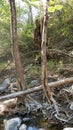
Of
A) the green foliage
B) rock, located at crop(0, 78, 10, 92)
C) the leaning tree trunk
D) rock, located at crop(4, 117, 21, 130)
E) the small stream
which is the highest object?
the leaning tree trunk

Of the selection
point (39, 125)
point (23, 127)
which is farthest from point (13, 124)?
point (39, 125)

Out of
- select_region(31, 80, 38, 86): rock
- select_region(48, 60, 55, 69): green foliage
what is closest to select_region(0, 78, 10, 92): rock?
select_region(31, 80, 38, 86): rock

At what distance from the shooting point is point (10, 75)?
A: 378 inches

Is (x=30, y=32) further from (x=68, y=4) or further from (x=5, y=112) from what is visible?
(x=5, y=112)

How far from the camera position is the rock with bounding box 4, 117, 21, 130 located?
18.5 feet

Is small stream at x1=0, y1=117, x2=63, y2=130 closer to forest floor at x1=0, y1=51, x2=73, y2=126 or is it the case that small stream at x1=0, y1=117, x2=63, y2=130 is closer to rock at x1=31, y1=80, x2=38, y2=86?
forest floor at x1=0, y1=51, x2=73, y2=126

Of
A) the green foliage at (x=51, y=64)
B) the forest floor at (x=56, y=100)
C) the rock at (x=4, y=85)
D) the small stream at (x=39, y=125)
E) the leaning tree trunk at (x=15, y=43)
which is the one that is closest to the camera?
the small stream at (x=39, y=125)

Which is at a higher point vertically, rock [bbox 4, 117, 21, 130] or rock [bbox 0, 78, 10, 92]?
rock [bbox 4, 117, 21, 130]

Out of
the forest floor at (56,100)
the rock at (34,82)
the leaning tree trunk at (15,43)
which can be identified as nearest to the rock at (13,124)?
the forest floor at (56,100)

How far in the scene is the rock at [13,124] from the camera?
5625 mm

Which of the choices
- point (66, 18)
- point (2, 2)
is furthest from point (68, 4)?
point (2, 2)

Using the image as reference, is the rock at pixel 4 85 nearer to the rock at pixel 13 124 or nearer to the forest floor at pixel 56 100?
the forest floor at pixel 56 100

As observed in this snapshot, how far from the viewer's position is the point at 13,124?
18.8ft

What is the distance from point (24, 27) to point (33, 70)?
2.19m
